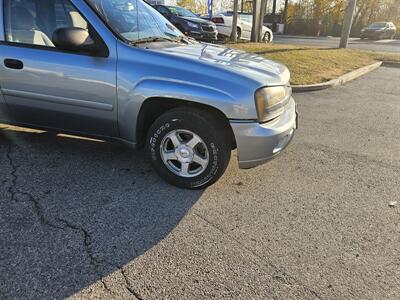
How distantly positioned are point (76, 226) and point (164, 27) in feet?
8.05

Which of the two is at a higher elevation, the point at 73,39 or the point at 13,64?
the point at 73,39

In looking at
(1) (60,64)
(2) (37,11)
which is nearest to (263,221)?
(1) (60,64)

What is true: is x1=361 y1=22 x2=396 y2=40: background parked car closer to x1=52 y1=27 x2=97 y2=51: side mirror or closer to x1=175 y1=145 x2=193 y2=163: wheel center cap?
x1=175 y1=145 x2=193 y2=163: wheel center cap

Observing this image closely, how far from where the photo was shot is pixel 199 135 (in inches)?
124

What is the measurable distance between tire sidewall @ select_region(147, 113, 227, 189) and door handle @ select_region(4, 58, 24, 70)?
142cm

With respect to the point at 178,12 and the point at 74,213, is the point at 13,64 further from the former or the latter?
the point at 178,12

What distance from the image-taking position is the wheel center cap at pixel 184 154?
10.7ft

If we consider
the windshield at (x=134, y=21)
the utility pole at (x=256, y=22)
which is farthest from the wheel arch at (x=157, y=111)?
the utility pole at (x=256, y=22)

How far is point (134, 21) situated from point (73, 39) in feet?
2.73

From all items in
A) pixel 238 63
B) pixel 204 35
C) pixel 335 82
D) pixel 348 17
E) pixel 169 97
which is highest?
pixel 348 17

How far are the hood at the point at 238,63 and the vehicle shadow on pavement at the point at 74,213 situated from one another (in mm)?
1174

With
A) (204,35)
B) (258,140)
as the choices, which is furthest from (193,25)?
(258,140)

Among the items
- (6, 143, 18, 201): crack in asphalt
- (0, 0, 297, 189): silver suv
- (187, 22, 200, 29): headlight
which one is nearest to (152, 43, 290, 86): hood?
(0, 0, 297, 189): silver suv

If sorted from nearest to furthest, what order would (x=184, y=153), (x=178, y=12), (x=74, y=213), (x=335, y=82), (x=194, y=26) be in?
(x=74, y=213)
(x=184, y=153)
(x=335, y=82)
(x=194, y=26)
(x=178, y=12)
